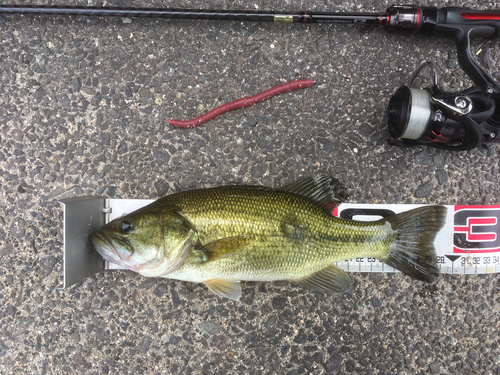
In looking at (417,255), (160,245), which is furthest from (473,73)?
(160,245)

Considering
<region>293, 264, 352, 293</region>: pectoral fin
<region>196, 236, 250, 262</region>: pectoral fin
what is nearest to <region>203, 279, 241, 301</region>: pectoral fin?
<region>196, 236, 250, 262</region>: pectoral fin

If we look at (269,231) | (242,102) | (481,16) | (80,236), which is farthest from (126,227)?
(481,16)

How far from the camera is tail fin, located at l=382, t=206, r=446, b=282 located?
2055mm

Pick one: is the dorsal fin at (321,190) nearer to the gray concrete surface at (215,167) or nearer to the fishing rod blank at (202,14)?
the gray concrete surface at (215,167)

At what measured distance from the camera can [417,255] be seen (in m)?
2.06

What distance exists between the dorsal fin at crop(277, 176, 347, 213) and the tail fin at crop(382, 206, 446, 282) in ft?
1.32

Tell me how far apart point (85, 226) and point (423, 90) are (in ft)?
8.36

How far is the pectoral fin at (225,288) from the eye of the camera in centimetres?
204

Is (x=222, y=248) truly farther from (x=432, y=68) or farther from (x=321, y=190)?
(x=432, y=68)

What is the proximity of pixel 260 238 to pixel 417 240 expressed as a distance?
108cm

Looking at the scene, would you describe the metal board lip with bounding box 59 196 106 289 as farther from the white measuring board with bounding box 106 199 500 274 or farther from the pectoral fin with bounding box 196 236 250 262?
the pectoral fin with bounding box 196 236 250 262

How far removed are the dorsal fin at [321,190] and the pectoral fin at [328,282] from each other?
438 millimetres

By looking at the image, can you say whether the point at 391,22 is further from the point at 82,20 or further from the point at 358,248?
the point at 82,20

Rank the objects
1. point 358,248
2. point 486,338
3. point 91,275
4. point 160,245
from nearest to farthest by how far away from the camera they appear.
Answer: point 160,245 → point 358,248 → point 91,275 → point 486,338
